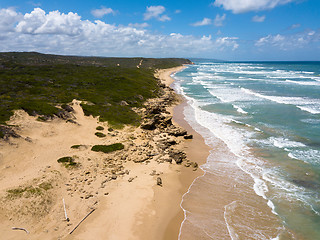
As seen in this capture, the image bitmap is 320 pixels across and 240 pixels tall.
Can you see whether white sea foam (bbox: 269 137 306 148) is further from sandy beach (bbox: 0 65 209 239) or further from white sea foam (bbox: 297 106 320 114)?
white sea foam (bbox: 297 106 320 114)

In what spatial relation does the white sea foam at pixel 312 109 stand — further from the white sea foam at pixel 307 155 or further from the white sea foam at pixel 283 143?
the white sea foam at pixel 307 155

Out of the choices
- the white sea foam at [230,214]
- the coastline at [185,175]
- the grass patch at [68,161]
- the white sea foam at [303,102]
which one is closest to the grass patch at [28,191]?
the grass patch at [68,161]

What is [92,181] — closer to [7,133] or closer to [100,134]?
[100,134]

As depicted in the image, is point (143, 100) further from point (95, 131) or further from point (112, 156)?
point (112, 156)

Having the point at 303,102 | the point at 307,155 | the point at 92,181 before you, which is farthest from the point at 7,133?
the point at 303,102

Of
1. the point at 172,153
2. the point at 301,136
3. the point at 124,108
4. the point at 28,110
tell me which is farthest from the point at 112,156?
the point at 301,136

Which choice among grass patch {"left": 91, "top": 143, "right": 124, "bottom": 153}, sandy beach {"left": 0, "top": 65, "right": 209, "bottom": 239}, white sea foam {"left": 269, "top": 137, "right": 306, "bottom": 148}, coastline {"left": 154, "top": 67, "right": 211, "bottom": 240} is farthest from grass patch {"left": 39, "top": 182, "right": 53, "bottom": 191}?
white sea foam {"left": 269, "top": 137, "right": 306, "bottom": 148}
